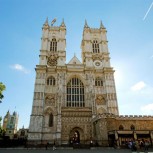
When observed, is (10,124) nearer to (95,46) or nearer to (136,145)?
(95,46)

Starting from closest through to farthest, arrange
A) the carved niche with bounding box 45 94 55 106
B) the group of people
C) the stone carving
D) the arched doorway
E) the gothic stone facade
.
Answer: the group of people, the gothic stone facade, the arched doorway, the carved niche with bounding box 45 94 55 106, the stone carving

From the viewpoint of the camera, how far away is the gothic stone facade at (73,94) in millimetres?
30766

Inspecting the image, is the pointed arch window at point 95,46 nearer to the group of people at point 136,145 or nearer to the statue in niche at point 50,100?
the statue in niche at point 50,100

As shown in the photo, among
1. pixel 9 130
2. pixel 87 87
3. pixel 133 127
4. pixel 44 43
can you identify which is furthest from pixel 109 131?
pixel 9 130

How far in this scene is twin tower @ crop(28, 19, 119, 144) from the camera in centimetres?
3166

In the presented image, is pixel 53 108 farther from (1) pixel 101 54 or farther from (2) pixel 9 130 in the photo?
(2) pixel 9 130

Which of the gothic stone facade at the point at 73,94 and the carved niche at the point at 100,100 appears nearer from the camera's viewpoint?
the gothic stone facade at the point at 73,94

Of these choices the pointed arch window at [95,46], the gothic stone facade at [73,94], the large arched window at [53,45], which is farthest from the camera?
the pointed arch window at [95,46]

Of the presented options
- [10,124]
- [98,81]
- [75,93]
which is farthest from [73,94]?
[10,124]

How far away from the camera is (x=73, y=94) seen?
35.8 m

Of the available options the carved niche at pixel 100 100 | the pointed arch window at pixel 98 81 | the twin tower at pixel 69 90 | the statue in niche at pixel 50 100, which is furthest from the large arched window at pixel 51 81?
the carved niche at pixel 100 100

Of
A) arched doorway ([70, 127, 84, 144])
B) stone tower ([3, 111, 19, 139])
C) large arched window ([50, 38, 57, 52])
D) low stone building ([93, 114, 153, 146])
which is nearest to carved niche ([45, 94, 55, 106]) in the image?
arched doorway ([70, 127, 84, 144])

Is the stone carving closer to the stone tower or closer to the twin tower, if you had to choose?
the twin tower

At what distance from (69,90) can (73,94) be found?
1.35m
